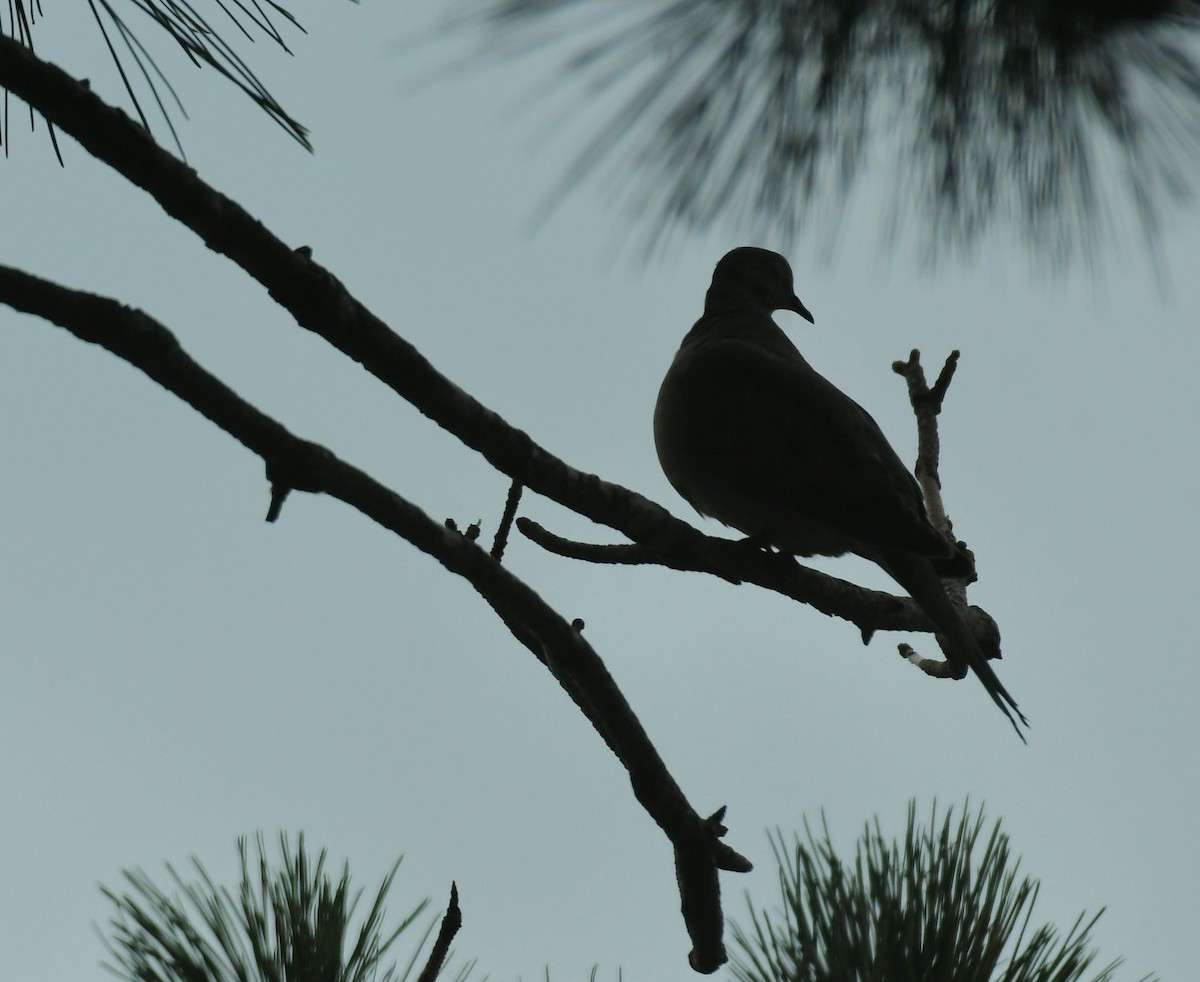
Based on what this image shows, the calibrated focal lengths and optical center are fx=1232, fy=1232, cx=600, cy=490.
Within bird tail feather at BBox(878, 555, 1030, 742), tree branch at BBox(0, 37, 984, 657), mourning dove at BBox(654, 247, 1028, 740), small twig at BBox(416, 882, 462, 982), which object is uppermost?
mourning dove at BBox(654, 247, 1028, 740)

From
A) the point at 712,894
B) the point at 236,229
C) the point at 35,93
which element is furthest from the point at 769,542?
the point at 35,93

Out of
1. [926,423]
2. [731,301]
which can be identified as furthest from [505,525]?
[731,301]

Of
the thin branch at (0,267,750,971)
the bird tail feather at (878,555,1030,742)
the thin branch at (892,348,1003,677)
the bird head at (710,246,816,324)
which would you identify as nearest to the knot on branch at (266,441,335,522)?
the thin branch at (0,267,750,971)

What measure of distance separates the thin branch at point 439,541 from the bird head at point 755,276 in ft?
7.58

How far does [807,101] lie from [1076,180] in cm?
51

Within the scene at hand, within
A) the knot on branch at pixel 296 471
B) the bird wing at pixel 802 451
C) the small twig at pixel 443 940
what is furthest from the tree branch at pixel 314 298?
the bird wing at pixel 802 451

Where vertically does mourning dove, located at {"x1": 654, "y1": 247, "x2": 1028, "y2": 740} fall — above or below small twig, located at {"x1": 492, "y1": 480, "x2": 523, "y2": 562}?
above

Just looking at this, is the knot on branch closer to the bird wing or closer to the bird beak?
the bird wing

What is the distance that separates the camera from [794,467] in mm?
3102

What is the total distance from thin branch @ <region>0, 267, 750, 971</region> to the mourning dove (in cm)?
96

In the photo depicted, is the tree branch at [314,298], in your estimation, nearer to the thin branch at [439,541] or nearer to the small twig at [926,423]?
the thin branch at [439,541]

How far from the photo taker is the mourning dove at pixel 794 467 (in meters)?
2.96

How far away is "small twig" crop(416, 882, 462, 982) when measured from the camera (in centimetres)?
177

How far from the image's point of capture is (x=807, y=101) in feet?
7.20
